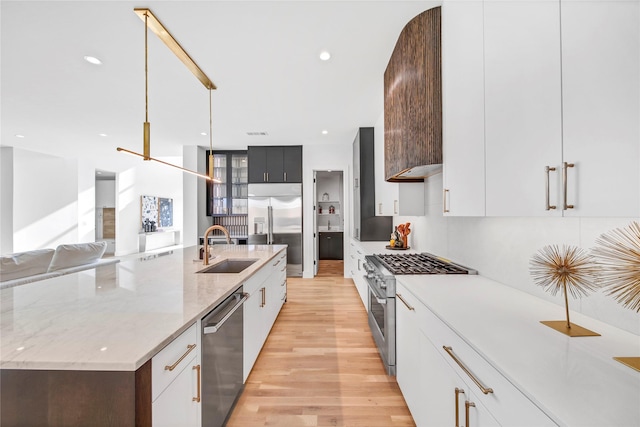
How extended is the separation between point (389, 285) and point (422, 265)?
1.48 feet

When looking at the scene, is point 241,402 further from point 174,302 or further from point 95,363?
point 95,363

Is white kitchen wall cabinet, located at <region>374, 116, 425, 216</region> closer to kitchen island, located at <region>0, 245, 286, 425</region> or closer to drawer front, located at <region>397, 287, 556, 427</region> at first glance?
drawer front, located at <region>397, 287, 556, 427</region>

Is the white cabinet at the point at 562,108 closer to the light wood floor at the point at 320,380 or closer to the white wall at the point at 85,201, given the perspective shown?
the light wood floor at the point at 320,380

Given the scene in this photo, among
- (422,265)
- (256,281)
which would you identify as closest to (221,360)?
(256,281)

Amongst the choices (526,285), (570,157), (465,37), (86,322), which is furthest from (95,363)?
(465,37)

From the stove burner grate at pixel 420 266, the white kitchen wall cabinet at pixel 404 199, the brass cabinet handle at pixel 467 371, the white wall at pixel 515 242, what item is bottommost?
the brass cabinet handle at pixel 467 371

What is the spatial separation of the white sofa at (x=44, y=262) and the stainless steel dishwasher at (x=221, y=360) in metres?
2.37

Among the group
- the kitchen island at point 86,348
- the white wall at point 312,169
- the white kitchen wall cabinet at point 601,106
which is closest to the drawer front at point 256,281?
the kitchen island at point 86,348

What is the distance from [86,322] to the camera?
105 cm

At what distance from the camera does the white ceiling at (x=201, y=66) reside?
1.87 meters

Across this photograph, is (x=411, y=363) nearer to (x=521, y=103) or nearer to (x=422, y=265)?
(x=422, y=265)

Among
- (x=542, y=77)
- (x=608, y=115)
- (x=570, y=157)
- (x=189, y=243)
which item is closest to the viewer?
(x=608, y=115)

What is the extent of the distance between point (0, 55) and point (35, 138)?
360 centimetres

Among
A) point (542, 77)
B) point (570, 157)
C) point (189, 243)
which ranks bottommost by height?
point (189, 243)
